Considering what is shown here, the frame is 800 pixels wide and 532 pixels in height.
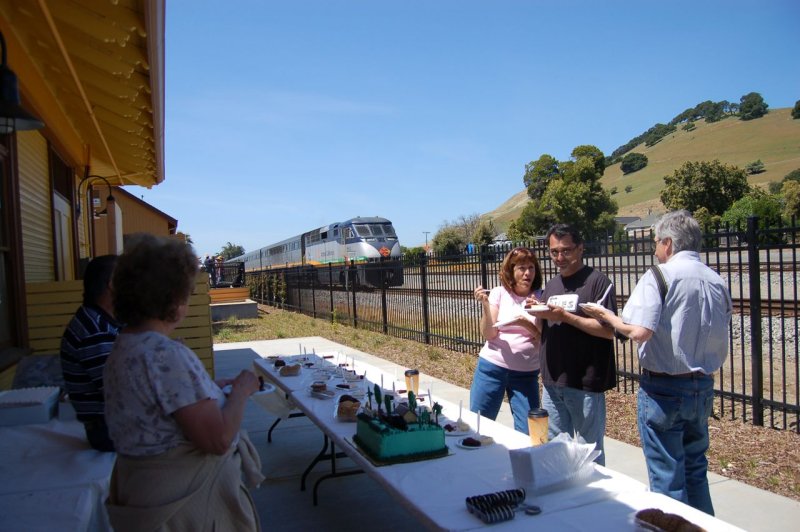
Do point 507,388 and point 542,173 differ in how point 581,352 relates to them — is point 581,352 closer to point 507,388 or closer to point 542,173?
point 507,388

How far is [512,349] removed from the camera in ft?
12.7

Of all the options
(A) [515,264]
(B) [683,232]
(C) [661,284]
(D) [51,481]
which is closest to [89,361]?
(D) [51,481]

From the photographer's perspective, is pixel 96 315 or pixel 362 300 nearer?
pixel 96 315

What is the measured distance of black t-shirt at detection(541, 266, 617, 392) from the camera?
3.19 m

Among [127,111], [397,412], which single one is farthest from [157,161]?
[397,412]

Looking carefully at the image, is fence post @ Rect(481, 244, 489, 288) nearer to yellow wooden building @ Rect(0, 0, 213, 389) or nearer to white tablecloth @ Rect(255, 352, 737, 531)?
yellow wooden building @ Rect(0, 0, 213, 389)

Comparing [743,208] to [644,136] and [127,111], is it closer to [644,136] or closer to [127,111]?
[127,111]

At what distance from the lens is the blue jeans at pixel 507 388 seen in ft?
12.8

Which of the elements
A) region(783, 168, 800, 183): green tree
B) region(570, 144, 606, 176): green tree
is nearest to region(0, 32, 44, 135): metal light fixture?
region(570, 144, 606, 176): green tree

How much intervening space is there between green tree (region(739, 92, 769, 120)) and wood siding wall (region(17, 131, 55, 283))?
14780 centimetres

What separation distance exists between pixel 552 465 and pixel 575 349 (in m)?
1.33

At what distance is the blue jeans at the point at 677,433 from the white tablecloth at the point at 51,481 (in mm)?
2595

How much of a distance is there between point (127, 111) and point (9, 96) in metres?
3.69

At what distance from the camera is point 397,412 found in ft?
8.82
